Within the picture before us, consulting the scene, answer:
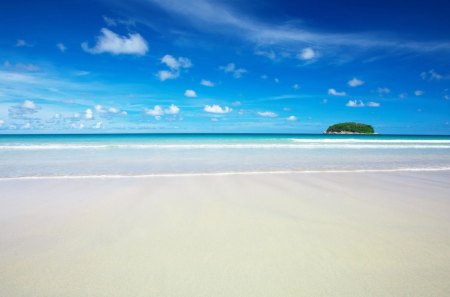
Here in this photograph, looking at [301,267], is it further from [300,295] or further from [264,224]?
[264,224]

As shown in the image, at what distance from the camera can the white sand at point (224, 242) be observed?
2.07 m

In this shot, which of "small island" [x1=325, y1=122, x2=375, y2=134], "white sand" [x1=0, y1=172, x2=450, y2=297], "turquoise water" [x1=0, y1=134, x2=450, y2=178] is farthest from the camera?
"small island" [x1=325, y1=122, x2=375, y2=134]

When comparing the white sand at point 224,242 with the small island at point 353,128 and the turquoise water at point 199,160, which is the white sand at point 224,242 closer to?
the turquoise water at point 199,160

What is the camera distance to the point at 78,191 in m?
5.24

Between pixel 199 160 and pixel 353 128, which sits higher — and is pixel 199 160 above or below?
below

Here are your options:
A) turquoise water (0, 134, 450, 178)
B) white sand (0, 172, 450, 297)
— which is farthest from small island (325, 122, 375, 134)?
white sand (0, 172, 450, 297)

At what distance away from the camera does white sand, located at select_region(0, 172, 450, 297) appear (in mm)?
2066

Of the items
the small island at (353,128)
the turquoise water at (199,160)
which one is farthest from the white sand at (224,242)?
the small island at (353,128)

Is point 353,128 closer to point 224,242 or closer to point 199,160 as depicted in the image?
point 199,160

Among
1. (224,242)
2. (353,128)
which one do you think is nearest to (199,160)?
(224,242)

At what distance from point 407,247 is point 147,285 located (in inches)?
97.2

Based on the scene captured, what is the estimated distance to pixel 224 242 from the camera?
9.32ft

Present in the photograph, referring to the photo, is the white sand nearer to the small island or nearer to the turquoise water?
the turquoise water

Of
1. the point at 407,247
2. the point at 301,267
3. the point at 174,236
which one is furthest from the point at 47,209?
the point at 407,247
